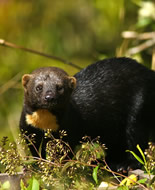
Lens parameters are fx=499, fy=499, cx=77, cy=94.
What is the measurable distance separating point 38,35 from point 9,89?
1.76m

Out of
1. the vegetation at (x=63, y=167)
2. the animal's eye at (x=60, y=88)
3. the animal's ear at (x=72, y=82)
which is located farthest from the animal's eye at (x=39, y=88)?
the vegetation at (x=63, y=167)

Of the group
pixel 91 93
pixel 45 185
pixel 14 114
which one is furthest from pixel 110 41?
pixel 45 185

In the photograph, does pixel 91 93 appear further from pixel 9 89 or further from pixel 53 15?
pixel 53 15

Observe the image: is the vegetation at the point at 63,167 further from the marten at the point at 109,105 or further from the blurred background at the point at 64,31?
the blurred background at the point at 64,31

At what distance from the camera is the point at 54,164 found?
4250mm

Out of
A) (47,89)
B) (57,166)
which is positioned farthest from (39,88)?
(57,166)

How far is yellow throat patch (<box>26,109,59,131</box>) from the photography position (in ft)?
18.5

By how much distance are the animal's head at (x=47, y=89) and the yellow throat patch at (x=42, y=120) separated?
0.08 metres

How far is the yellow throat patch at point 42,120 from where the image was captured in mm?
5641

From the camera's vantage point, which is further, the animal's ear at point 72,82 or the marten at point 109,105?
the animal's ear at point 72,82

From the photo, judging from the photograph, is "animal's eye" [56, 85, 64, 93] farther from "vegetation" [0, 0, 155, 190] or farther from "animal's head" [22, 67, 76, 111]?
"vegetation" [0, 0, 155, 190]

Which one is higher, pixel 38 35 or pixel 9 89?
pixel 38 35

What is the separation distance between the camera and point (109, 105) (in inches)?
257

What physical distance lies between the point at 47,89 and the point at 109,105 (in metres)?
1.24
